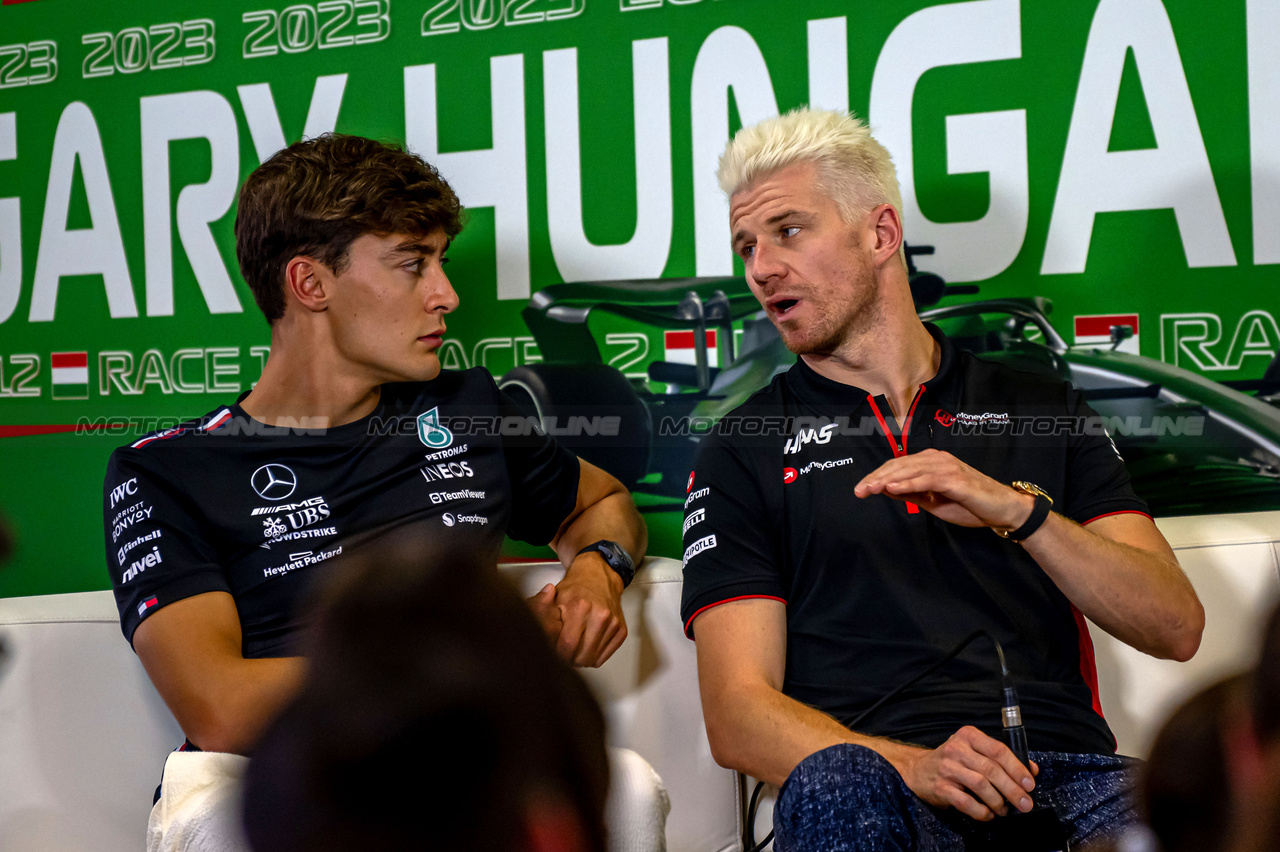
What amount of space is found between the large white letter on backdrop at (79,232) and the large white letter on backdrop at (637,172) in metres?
1.05

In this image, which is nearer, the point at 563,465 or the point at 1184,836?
the point at 1184,836

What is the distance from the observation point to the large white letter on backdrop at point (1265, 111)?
1814 millimetres

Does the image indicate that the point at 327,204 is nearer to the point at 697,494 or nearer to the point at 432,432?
the point at 432,432

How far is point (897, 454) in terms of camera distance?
A: 1.52 m

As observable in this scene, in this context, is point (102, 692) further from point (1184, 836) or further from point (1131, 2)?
point (1131, 2)

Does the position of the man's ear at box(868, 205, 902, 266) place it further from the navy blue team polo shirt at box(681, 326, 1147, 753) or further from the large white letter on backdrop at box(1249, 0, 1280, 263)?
the large white letter on backdrop at box(1249, 0, 1280, 263)

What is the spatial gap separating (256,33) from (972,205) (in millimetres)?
1610

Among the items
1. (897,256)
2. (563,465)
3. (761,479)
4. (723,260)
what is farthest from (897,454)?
(723,260)

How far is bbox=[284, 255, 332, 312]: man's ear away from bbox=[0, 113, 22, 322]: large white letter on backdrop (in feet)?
3.96

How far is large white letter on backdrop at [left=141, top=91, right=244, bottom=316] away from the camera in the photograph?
2.36 metres

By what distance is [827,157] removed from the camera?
1.64m
